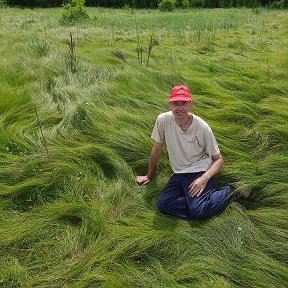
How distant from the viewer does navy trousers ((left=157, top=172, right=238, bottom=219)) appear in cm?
264

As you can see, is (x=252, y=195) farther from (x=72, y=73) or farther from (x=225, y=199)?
(x=72, y=73)

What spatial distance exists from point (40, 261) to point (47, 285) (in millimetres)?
198

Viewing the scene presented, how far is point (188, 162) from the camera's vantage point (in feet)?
9.57

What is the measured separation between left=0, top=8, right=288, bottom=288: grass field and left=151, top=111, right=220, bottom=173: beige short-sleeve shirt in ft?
1.04

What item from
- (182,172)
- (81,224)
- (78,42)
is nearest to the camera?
(81,224)

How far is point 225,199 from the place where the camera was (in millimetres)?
2740

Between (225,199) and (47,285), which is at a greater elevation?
(225,199)

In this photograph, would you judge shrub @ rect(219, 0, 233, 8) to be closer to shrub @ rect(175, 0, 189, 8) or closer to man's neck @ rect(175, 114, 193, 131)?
shrub @ rect(175, 0, 189, 8)

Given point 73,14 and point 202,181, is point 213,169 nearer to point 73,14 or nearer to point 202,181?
point 202,181

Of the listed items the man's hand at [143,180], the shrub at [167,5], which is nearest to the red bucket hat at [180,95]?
the man's hand at [143,180]

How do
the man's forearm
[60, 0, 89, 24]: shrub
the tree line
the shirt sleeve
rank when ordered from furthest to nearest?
the tree line
[60, 0, 89, 24]: shrub
the shirt sleeve
the man's forearm

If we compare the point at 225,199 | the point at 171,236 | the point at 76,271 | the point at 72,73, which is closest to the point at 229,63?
the point at 72,73

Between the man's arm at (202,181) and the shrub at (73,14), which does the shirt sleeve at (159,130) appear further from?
the shrub at (73,14)

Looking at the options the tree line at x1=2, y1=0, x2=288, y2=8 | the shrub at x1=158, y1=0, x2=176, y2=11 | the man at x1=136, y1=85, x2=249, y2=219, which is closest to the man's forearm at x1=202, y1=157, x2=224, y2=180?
the man at x1=136, y1=85, x2=249, y2=219
